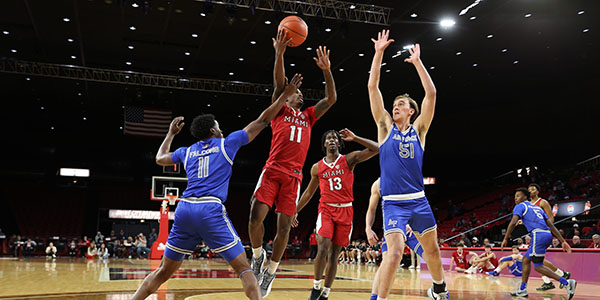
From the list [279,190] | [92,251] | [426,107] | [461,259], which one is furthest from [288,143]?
[92,251]

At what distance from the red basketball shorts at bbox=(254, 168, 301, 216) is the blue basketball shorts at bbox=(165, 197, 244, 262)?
1.27 m

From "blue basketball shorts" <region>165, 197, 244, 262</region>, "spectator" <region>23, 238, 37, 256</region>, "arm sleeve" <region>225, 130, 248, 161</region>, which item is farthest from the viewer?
"spectator" <region>23, 238, 37, 256</region>

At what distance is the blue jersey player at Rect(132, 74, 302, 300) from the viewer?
3781 millimetres

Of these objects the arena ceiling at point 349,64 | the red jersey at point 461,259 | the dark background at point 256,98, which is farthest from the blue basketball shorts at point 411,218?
the red jersey at point 461,259

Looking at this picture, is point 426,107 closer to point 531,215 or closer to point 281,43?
point 281,43

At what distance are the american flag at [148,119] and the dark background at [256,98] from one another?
747mm

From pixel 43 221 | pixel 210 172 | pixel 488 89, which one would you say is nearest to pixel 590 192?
pixel 488 89

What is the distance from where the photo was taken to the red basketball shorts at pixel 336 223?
5684mm

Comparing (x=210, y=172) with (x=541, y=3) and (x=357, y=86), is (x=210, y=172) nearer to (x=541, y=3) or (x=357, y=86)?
(x=541, y=3)

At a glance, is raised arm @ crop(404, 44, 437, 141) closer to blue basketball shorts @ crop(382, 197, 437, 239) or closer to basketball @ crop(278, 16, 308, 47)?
blue basketball shorts @ crop(382, 197, 437, 239)

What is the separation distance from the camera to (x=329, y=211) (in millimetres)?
5785

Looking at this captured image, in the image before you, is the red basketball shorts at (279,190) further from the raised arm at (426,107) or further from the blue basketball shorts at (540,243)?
the blue basketball shorts at (540,243)

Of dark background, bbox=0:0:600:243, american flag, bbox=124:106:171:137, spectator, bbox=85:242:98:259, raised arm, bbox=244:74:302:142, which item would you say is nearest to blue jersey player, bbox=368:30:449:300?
raised arm, bbox=244:74:302:142

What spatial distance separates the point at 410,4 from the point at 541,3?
11.3ft
